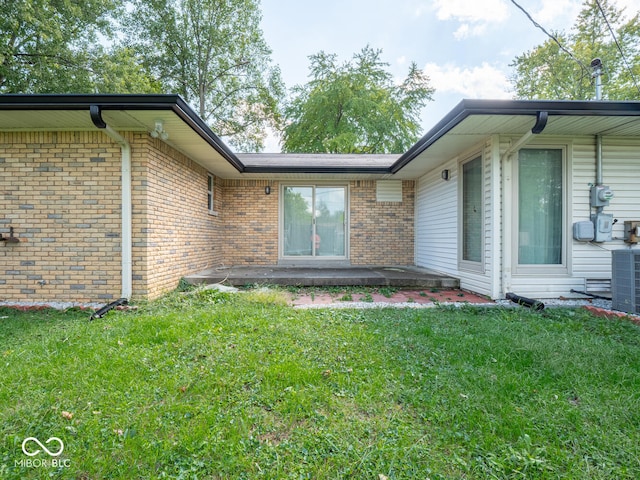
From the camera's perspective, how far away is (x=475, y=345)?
285 centimetres

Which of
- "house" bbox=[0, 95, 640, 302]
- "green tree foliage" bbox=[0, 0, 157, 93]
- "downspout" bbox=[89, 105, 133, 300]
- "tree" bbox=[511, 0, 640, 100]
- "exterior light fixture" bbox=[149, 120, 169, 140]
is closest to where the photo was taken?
"house" bbox=[0, 95, 640, 302]

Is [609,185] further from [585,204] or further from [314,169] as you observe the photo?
[314,169]

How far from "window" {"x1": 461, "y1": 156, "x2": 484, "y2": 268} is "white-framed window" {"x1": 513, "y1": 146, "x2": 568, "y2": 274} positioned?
0.58 meters

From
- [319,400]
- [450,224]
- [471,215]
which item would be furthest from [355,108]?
[319,400]

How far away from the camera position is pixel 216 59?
57.4 feet

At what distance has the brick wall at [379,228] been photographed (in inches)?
318

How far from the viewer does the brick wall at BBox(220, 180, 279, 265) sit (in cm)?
805

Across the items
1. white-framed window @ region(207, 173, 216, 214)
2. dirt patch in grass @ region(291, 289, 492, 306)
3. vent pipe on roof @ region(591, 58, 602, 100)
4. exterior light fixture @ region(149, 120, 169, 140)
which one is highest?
vent pipe on roof @ region(591, 58, 602, 100)

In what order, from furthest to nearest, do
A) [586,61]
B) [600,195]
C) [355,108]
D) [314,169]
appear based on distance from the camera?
1. [355,108]
2. [586,61]
3. [314,169]
4. [600,195]

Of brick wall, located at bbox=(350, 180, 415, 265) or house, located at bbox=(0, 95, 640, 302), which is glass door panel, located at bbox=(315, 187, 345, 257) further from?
house, located at bbox=(0, 95, 640, 302)

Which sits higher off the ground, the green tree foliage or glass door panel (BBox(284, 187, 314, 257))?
the green tree foliage

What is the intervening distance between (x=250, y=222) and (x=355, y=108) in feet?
36.9

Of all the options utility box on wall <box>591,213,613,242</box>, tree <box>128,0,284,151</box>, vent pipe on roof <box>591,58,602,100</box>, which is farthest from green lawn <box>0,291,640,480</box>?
tree <box>128,0,284,151</box>

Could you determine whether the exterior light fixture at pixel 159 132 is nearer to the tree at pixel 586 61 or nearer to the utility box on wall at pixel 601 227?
the utility box on wall at pixel 601 227
